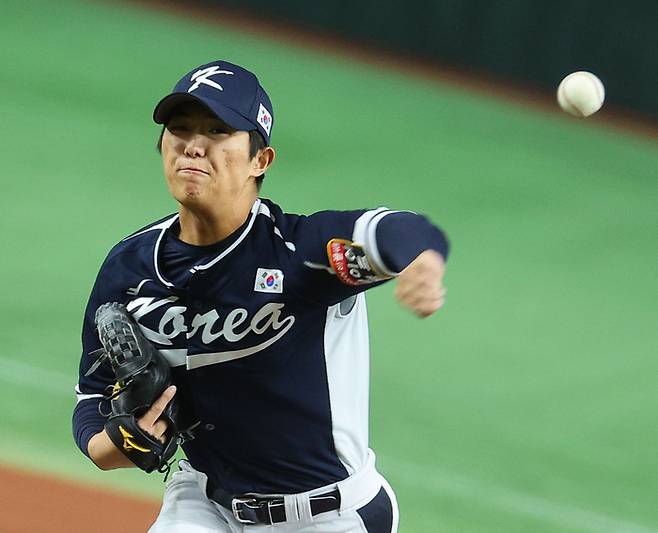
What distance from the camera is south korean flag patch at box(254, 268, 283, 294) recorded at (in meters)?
4.90

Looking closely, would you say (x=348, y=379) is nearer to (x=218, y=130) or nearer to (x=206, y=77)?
(x=218, y=130)

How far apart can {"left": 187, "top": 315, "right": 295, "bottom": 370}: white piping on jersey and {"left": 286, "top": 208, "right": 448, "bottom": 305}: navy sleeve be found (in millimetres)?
Answer: 186

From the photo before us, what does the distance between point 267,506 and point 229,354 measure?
2.12 ft

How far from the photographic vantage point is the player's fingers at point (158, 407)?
493 cm

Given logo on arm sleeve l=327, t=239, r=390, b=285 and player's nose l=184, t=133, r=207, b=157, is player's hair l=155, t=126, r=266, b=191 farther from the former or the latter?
logo on arm sleeve l=327, t=239, r=390, b=285

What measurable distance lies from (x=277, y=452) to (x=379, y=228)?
1.11m

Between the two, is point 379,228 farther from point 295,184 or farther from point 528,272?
point 295,184

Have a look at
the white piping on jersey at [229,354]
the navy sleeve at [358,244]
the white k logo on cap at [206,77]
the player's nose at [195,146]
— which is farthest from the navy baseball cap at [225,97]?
the white piping on jersey at [229,354]

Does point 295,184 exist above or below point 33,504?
above

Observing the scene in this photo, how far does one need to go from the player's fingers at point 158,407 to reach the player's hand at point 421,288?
1.15 m

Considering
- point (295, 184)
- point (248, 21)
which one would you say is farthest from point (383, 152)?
point (248, 21)

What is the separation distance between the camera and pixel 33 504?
24.1 ft

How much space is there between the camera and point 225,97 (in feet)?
16.0

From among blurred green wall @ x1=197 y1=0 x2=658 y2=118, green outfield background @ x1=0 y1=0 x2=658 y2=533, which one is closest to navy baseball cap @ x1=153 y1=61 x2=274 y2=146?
green outfield background @ x1=0 y1=0 x2=658 y2=533
